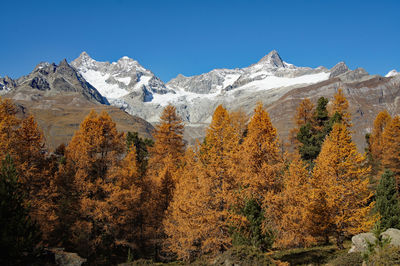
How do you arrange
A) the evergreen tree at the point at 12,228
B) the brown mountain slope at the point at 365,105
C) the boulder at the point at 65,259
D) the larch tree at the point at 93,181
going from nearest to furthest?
the evergreen tree at the point at 12,228, the boulder at the point at 65,259, the larch tree at the point at 93,181, the brown mountain slope at the point at 365,105

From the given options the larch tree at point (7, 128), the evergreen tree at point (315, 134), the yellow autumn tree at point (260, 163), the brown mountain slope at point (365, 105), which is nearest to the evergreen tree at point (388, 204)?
the yellow autumn tree at point (260, 163)

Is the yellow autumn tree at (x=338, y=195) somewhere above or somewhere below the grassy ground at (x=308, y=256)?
above

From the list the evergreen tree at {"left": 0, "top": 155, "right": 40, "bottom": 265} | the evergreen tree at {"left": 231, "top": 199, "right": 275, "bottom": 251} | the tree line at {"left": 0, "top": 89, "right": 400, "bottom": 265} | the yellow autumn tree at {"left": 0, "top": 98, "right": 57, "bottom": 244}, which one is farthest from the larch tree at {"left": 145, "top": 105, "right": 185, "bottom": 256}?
the evergreen tree at {"left": 0, "top": 155, "right": 40, "bottom": 265}

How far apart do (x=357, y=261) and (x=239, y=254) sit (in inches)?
264

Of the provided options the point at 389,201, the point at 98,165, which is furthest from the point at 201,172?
the point at 389,201

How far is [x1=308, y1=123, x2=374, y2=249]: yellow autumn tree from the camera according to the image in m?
19.1

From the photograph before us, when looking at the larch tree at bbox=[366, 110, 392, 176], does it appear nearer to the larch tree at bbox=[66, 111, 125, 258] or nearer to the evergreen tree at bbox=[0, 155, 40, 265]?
the larch tree at bbox=[66, 111, 125, 258]

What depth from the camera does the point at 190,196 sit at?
19422 mm

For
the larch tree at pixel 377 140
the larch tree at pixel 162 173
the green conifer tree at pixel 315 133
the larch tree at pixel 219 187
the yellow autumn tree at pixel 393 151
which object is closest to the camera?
the larch tree at pixel 219 187

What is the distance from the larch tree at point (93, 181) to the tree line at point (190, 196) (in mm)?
88

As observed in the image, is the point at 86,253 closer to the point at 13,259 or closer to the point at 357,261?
the point at 13,259

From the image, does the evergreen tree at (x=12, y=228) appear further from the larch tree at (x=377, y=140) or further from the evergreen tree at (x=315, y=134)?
the larch tree at (x=377, y=140)

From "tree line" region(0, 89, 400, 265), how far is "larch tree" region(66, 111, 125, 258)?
88 mm

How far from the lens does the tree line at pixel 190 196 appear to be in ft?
54.9
